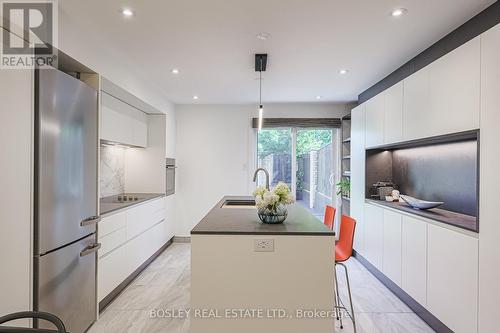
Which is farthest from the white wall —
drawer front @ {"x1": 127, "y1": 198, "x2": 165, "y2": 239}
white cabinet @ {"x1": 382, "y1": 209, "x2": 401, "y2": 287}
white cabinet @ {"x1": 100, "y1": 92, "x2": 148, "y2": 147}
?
white cabinet @ {"x1": 382, "y1": 209, "x2": 401, "y2": 287}

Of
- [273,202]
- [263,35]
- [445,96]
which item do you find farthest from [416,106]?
[273,202]

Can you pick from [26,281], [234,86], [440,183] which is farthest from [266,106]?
[26,281]

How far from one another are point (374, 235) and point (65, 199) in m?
3.52

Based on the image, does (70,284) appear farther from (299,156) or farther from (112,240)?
(299,156)

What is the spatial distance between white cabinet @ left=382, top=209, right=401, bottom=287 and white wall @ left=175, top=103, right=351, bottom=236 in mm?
2754

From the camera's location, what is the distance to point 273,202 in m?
2.21

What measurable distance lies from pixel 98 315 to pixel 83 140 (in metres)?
1.66

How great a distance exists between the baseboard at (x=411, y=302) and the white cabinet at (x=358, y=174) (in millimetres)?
450

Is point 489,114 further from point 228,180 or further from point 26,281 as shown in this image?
point 228,180

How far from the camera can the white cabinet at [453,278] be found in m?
2.15

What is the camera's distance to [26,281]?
1.89m

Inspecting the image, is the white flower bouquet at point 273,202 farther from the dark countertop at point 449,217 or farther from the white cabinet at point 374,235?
the white cabinet at point 374,235

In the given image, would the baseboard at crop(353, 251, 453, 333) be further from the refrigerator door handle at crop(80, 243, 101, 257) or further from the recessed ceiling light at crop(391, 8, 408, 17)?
the refrigerator door handle at crop(80, 243, 101, 257)

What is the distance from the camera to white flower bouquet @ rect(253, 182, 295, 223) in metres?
2.21
